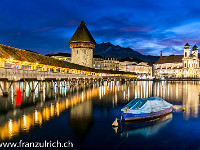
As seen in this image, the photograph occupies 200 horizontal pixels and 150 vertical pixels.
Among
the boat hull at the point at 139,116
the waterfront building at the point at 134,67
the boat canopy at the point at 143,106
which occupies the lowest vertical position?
the boat hull at the point at 139,116

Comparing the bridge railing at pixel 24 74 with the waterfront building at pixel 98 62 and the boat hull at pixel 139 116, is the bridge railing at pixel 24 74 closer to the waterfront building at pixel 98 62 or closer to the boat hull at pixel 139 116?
the boat hull at pixel 139 116

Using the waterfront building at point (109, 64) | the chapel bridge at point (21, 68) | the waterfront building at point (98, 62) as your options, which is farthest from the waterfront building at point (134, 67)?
the chapel bridge at point (21, 68)

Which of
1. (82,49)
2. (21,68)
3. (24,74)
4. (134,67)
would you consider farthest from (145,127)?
(134,67)

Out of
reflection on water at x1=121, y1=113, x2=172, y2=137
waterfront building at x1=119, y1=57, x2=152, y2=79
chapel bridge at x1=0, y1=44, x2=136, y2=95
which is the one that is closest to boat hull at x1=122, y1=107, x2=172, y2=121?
reflection on water at x1=121, y1=113, x2=172, y2=137

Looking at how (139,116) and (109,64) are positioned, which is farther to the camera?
(109,64)

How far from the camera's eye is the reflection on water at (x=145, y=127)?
16656 millimetres

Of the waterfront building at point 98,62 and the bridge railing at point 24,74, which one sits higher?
the waterfront building at point 98,62

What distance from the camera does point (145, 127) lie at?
18.0m

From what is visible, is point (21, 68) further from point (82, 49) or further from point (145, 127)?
point (82, 49)

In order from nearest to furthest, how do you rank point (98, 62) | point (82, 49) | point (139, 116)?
point (139, 116) → point (82, 49) → point (98, 62)

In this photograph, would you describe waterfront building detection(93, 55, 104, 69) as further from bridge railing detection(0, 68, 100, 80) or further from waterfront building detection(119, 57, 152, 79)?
bridge railing detection(0, 68, 100, 80)

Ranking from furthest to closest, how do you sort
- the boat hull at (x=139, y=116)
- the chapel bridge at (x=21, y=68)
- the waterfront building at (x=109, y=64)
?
1. the waterfront building at (x=109, y=64)
2. the chapel bridge at (x=21, y=68)
3. the boat hull at (x=139, y=116)

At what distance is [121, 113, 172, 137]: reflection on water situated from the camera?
16.7m

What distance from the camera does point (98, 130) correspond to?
56.5ft
